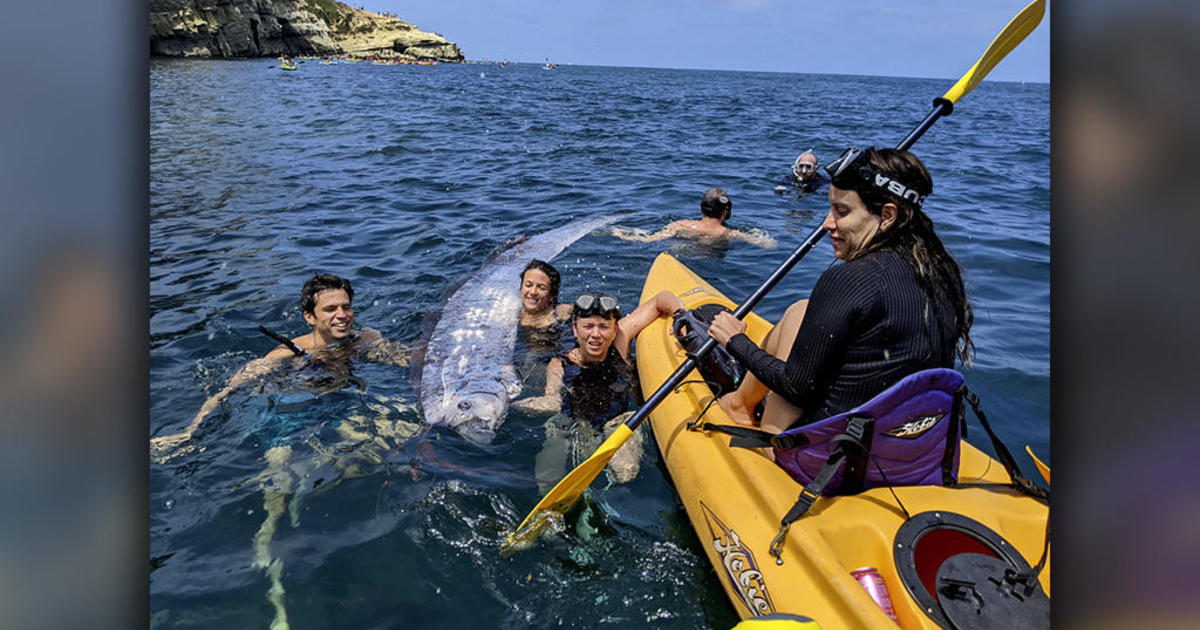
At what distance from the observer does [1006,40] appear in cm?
462

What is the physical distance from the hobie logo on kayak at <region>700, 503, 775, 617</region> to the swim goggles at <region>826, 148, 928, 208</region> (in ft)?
5.92

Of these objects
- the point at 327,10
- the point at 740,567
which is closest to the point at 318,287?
the point at 740,567

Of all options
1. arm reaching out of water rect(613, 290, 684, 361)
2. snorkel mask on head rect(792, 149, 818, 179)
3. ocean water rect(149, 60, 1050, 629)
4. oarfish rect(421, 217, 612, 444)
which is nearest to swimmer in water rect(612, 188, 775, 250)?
ocean water rect(149, 60, 1050, 629)

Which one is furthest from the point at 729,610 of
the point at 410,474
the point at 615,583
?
the point at 410,474

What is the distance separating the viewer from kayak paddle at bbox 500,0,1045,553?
13.5 feet

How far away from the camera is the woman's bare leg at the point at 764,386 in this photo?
4082 mm

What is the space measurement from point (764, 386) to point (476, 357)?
8.60ft

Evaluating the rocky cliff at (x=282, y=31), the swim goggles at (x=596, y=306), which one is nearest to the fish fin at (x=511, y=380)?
the swim goggles at (x=596, y=306)

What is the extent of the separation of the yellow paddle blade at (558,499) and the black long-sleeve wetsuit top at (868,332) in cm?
131

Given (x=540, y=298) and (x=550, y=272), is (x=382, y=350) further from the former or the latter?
(x=550, y=272)

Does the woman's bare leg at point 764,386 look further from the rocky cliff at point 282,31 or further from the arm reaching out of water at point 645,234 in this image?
the rocky cliff at point 282,31

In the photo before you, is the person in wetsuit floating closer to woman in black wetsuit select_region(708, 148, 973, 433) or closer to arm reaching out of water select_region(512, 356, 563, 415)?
arm reaching out of water select_region(512, 356, 563, 415)

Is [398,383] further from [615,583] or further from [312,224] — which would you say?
[312,224]
